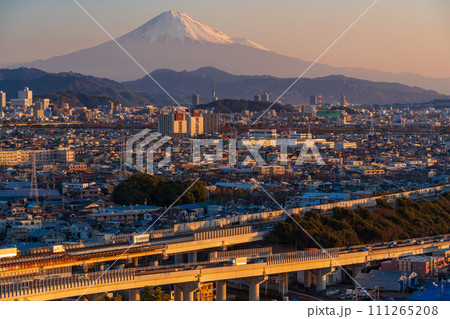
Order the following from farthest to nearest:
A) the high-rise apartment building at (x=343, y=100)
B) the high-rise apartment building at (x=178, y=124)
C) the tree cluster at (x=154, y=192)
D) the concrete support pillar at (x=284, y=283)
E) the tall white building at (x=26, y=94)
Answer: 1. the high-rise apartment building at (x=343, y=100)
2. the tall white building at (x=26, y=94)
3. the high-rise apartment building at (x=178, y=124)
4. the tree cluster at (x=154, y=192)
5. the concrete support pillar at (x=284, y=283)

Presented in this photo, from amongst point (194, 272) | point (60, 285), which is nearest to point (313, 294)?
point (194, 272)

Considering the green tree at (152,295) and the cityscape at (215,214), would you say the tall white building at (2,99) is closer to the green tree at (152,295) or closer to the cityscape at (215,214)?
the cityscape at (215,214)

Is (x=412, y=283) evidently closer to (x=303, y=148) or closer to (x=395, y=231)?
(x=395, y=231)

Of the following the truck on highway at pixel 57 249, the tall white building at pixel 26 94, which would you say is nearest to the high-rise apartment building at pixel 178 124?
the tall white building at pixel 26 94

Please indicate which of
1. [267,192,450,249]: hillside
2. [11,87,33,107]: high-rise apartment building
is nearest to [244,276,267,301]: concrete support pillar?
[267,192,450,249]: hillside

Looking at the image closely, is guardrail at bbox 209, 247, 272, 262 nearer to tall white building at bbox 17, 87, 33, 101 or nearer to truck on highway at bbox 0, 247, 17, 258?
truck on highway at bbox 0, 247, 17, 258

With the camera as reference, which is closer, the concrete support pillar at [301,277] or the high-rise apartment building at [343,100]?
the concrete support pillar at [301,277]
